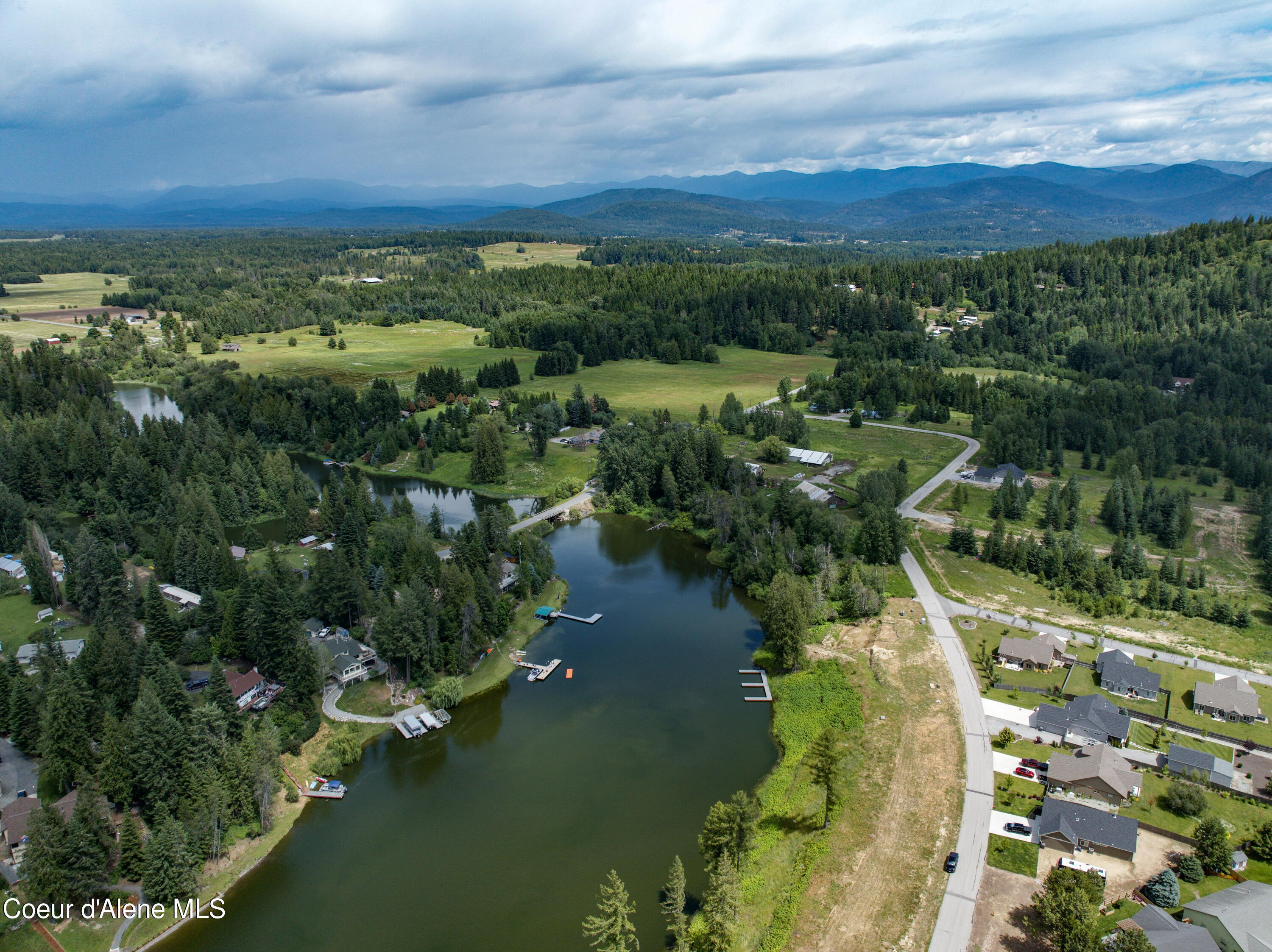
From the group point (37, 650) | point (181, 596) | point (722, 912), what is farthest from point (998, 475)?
point (37, 650)

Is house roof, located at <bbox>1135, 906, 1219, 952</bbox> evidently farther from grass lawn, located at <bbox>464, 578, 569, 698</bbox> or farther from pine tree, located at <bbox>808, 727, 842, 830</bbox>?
grass lawn, located at <bbox>464, 578, 569, 698</bbox>

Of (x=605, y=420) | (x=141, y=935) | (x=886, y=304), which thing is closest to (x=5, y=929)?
(x=141, y=935)

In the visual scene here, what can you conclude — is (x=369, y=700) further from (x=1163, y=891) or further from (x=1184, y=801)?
(x=1184, y=801)

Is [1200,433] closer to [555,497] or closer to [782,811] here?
[555,497]

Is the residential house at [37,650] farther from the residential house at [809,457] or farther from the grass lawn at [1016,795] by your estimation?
the residential house at [809,457]

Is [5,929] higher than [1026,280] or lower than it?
lower

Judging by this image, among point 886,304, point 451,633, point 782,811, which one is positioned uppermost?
point 886,304
